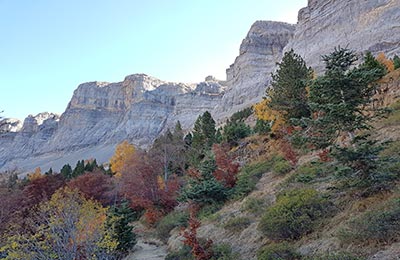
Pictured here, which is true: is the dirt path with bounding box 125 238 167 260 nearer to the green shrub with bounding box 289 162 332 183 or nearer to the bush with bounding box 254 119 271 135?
the green shrub with bounding box 289 162 332 183

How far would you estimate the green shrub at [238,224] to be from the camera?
13008 millimetres

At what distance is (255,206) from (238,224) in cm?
120

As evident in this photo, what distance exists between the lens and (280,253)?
877 cm

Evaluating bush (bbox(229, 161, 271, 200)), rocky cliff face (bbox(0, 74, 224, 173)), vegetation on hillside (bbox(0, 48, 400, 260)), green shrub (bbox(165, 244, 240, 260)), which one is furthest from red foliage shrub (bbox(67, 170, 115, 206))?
rocky cliff face (bbox(0, 74, 224, 173))

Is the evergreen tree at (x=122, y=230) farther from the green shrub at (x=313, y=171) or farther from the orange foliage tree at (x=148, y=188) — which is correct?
the green shrub at (x=313, y=171)

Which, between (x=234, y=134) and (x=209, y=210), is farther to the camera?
(x=234, y=134)

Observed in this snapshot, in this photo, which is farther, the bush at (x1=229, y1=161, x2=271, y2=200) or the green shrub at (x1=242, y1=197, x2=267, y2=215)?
the bush at (x1=229, y1=161, x2=271, y2=200)

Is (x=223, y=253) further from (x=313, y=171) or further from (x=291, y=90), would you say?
(x=291, y=90)

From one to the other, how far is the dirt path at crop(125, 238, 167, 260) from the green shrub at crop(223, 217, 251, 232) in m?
4.36

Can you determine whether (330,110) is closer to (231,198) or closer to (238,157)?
(231,198)

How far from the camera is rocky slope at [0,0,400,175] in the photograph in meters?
74.3

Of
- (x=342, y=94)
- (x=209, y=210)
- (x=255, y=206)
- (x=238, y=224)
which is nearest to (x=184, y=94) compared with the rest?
(x=209, y=210)

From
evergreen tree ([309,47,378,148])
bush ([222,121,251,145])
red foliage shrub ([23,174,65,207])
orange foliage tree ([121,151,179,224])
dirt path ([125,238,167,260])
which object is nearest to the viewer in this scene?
evergreen tree ([309,47,378,148])

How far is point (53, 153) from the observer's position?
138250 millimetres
